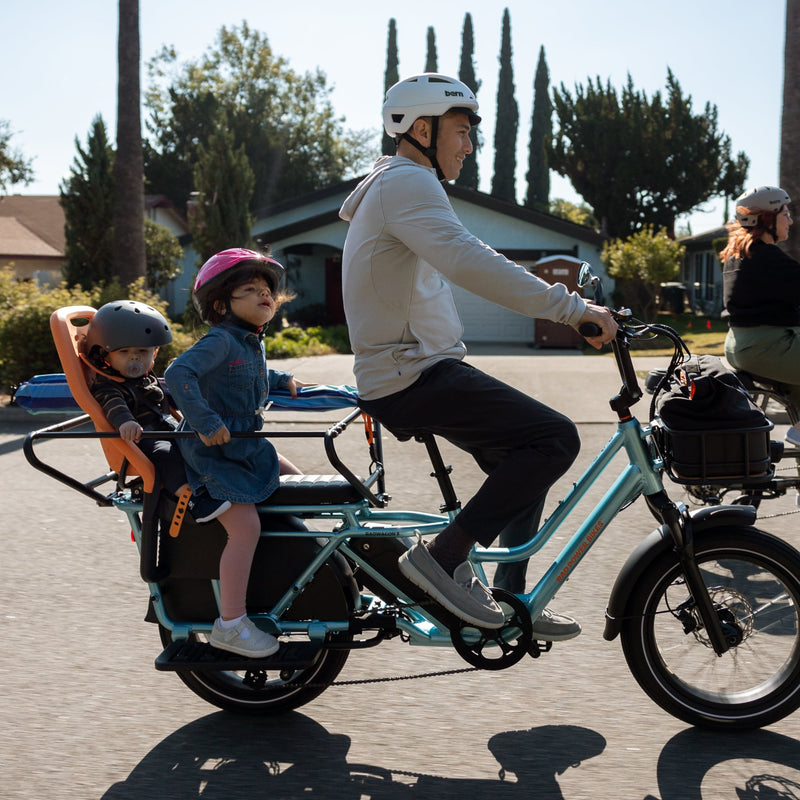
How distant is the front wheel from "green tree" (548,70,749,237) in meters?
42.6

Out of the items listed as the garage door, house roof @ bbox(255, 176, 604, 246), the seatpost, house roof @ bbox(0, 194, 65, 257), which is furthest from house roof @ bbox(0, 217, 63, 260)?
the seatpost

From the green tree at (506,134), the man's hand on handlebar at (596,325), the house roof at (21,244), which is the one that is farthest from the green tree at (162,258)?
the green tree at (506,134)

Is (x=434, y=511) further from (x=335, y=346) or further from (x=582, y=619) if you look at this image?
(x=335, y=346)

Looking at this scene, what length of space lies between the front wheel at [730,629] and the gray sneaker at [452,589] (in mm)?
502

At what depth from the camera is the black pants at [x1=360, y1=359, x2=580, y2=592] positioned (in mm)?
3207

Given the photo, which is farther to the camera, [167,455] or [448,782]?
[167,455]

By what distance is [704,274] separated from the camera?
4141cm

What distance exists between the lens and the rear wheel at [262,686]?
3549 millimetres

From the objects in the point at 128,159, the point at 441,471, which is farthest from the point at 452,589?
the point at 128,159

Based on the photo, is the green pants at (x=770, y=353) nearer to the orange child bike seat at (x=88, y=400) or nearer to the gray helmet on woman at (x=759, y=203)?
the gray helmet on woman at (x=759, y=203)

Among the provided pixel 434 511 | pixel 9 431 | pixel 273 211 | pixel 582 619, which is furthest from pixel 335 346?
pixel 582 619

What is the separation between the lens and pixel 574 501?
3.40 metres

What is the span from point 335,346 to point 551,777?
2067 centimetres

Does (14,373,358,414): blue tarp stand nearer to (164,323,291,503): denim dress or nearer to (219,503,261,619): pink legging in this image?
(164,323,291,503): denim dress
